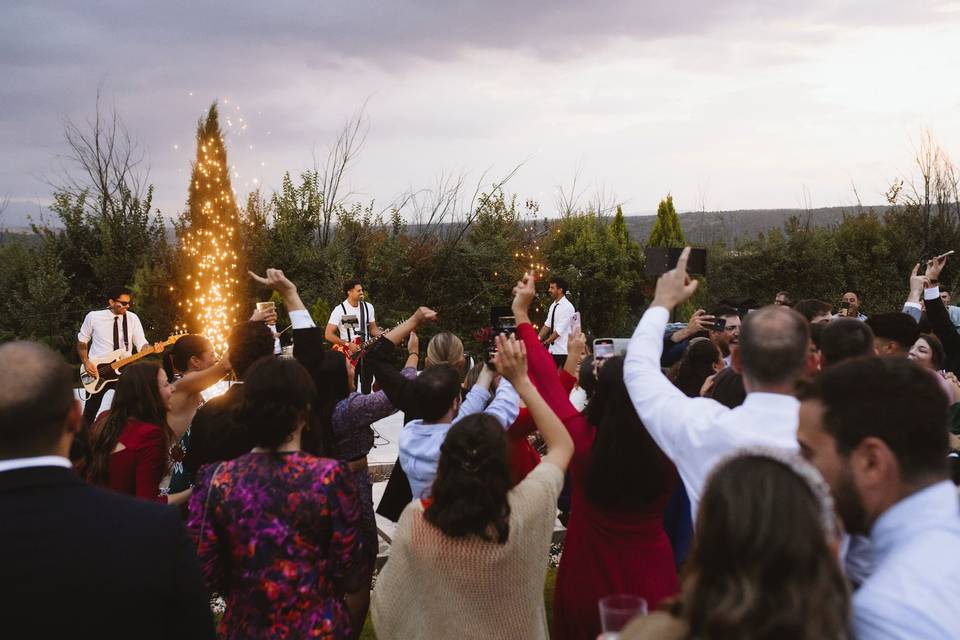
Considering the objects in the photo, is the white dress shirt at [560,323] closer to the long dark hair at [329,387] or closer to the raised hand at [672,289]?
the long dark hair at [329,387]

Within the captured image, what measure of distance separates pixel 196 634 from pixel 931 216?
74.4ft

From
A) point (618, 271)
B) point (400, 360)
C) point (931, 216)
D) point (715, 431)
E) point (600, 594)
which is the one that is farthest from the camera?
point (931, 216)

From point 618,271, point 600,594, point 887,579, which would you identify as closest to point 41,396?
point 887,579

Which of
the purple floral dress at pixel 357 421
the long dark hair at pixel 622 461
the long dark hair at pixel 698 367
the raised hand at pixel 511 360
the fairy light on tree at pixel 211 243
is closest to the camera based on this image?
the raised hand at pixel 511 360

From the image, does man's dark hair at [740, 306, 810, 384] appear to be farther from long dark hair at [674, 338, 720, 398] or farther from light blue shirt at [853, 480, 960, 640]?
long dark hair at [674, 338, 720, 398]

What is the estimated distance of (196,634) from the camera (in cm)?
164

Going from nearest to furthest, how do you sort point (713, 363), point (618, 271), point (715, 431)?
point (715, 431) < point (713, 363) < point (618, 271)

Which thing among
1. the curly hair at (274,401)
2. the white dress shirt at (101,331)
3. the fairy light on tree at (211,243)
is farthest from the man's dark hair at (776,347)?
the fairy light on tree at (211,243)

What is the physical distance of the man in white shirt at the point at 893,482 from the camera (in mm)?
1153

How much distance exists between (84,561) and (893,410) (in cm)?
182

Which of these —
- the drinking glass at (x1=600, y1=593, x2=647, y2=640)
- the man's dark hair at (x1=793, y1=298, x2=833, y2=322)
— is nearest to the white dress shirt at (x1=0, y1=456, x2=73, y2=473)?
the drinking glass at (x1=600, y1=593, x2=647, y2=640)

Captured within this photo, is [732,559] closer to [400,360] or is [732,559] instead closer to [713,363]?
[713,363]

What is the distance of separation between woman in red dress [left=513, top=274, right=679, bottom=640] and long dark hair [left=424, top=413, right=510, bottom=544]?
25.1 inches

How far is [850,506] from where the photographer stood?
144cm
